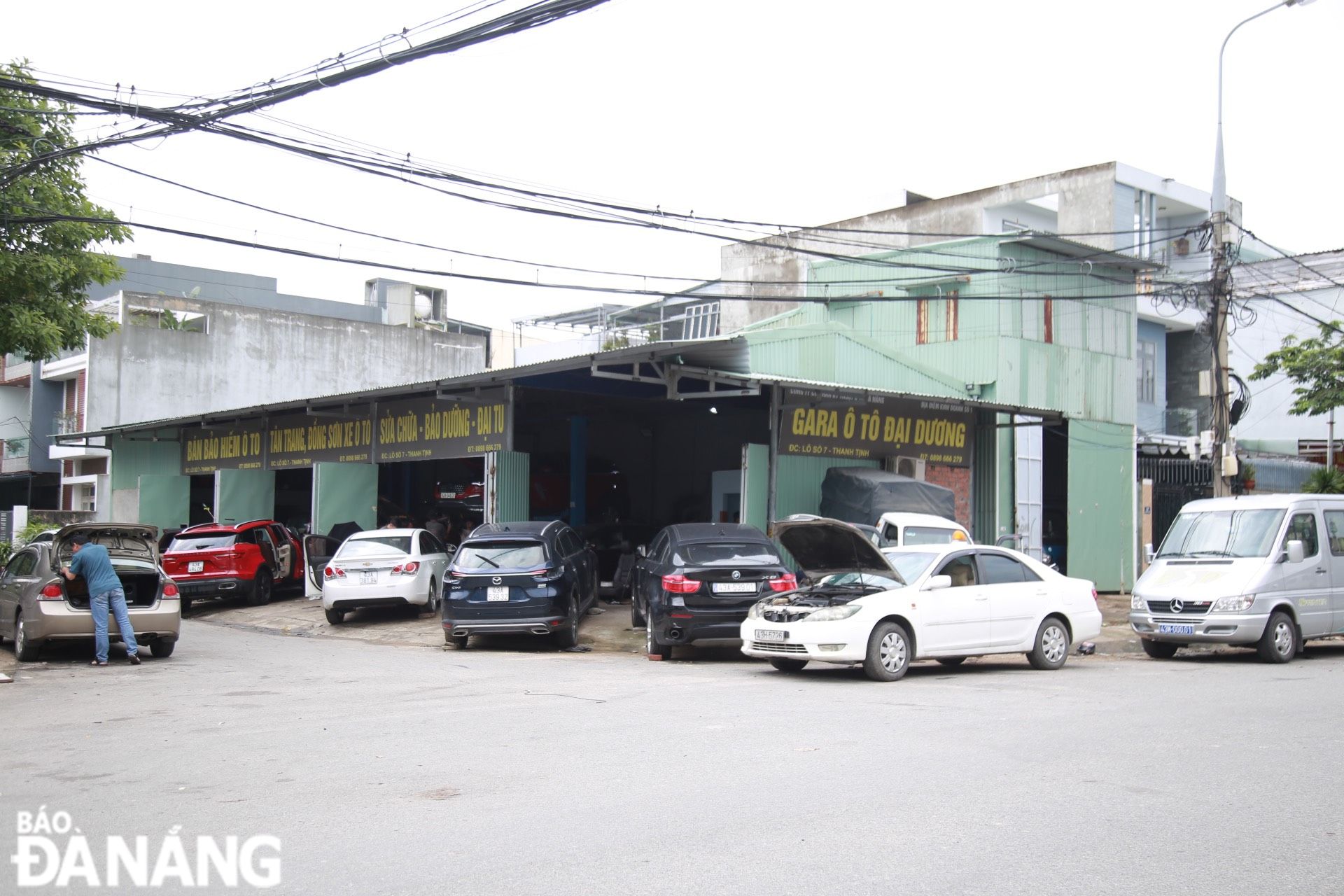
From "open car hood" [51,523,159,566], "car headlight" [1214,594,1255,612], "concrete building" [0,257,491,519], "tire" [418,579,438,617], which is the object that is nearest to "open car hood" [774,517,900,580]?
"car headlight" [1214,594,1255,612]

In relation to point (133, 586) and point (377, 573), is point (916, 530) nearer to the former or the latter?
point (377, 573)

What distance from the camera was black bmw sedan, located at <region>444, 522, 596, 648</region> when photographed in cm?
1631

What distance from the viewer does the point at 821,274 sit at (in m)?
34.0

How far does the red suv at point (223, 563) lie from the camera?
23938 mm

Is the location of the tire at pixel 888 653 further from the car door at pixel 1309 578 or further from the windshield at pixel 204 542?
the windshield at pixel 204 542

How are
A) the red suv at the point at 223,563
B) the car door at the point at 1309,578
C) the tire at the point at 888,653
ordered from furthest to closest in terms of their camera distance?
the red suv at the point at 223,563, the car door at the point at 1309,578, the tire at the point at 888,653

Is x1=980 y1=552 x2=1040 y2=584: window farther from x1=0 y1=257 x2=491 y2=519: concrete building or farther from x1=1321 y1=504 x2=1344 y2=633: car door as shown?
x1=0 y1=257 x2=491 y2=519: concrete building

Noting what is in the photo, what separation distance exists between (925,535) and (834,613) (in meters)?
8.04

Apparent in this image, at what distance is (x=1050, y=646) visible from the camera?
14.2 metres

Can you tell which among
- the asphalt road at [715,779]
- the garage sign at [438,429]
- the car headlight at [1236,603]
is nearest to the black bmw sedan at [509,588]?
the asphalt road at [715,779]

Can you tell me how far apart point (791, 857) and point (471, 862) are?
1536 millimetres

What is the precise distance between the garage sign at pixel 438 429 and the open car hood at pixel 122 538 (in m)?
7.16

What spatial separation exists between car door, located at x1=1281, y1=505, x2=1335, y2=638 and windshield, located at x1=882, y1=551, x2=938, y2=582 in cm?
506

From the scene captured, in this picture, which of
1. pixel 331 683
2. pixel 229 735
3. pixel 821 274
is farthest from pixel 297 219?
pixel 821 274
